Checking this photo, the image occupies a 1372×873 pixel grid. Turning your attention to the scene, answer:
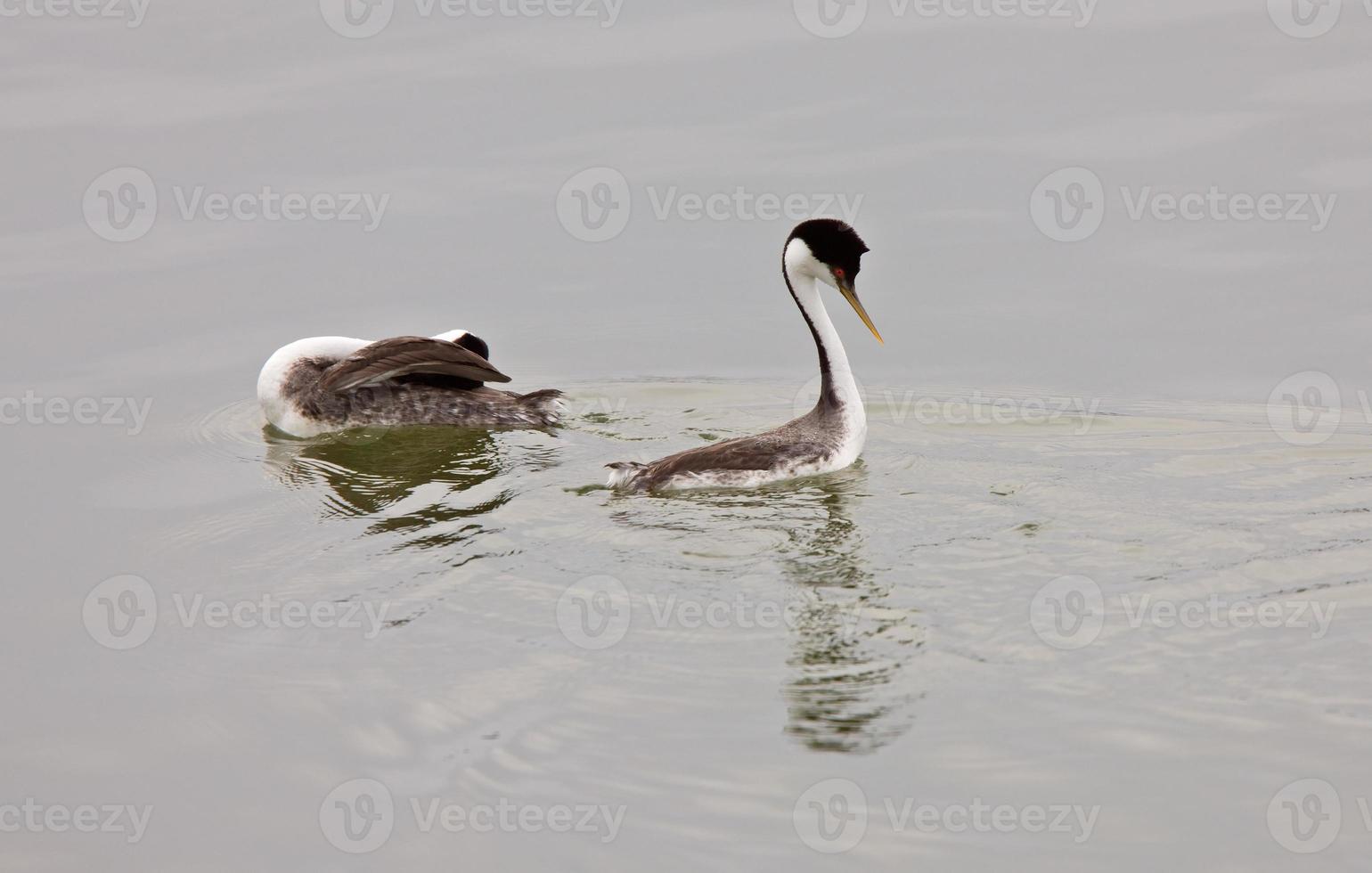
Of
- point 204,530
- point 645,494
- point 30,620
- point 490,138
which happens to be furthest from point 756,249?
point 30,620

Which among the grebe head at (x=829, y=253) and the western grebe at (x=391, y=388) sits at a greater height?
the grebe head at (x=829, y=253)

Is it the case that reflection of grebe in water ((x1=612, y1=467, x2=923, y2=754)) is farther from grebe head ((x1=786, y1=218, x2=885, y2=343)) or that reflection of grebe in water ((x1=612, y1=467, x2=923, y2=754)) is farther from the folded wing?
the folded wing

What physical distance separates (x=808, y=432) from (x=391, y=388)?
11.5ft

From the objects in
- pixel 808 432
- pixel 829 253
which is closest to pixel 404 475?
pixel 808 432

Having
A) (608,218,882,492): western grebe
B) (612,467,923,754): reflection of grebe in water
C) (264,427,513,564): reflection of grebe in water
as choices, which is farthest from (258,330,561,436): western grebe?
(612,467,923,754): reflection of grebe in water

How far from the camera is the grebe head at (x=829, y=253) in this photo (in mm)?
10414

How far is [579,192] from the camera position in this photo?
48.1 ft

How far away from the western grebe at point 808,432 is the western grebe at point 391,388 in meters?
1.97

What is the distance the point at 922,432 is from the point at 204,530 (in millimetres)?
4992

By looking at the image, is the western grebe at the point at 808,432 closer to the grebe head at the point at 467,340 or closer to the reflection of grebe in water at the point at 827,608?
the reflection of grebe in water at the point at 827,608

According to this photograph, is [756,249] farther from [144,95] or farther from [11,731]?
[11,731]

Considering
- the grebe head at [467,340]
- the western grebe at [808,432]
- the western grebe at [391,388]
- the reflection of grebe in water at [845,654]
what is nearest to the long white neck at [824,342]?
the western grebe at [808,432]

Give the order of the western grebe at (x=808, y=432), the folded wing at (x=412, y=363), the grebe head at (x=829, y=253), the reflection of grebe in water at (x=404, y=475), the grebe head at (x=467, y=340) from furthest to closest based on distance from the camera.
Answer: the grebe head at (x=467, y=340) < the folded wing at (x=412, y=363) < the grebe head at (x=829, y=253) < the western grebe at (x=808, y=432) < the reflection of grebe in water at (x=404, y=475)

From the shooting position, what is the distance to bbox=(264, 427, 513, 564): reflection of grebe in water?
31.5ft
